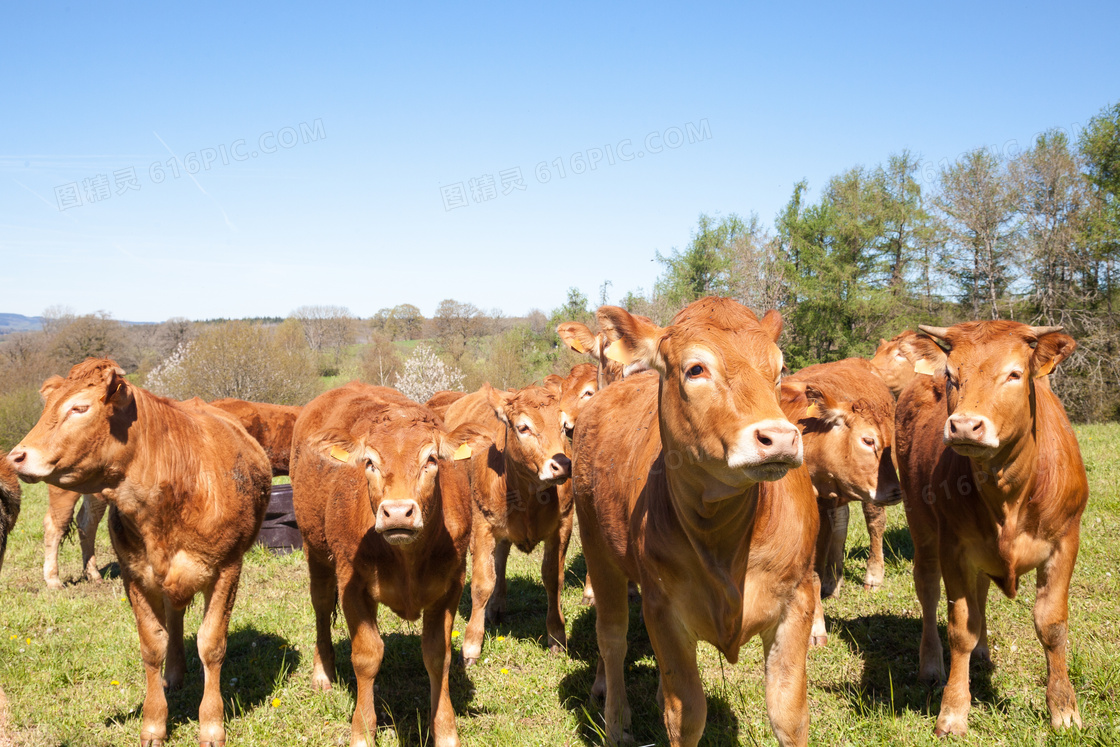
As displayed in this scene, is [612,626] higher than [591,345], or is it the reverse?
[591,345]

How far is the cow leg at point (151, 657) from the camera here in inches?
167

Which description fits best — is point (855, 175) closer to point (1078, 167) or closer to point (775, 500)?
point (1078, 167)

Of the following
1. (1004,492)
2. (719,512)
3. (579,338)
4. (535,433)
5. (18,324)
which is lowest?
(1004,492)

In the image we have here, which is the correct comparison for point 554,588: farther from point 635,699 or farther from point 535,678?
point 635,699

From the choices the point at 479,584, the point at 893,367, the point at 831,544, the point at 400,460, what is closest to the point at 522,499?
the point at 479,584

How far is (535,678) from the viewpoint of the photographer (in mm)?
5047

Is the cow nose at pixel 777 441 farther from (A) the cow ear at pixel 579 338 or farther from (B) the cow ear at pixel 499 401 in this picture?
(B) the cow ear at pixel 499 401

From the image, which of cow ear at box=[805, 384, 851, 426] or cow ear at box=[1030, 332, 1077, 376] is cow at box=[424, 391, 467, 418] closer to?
cow ear at box=[805, 384, 851, 426]

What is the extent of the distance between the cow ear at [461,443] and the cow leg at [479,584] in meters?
1.40

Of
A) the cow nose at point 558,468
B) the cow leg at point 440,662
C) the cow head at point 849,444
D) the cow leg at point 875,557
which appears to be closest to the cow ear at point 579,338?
the cow nose at point 558,468

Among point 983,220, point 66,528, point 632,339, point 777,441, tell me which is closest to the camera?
point 777,441

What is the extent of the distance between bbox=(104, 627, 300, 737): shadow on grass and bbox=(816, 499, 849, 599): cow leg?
179 inches

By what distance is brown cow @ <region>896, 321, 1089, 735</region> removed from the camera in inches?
135

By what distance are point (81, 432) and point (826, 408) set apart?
17.4 ft
